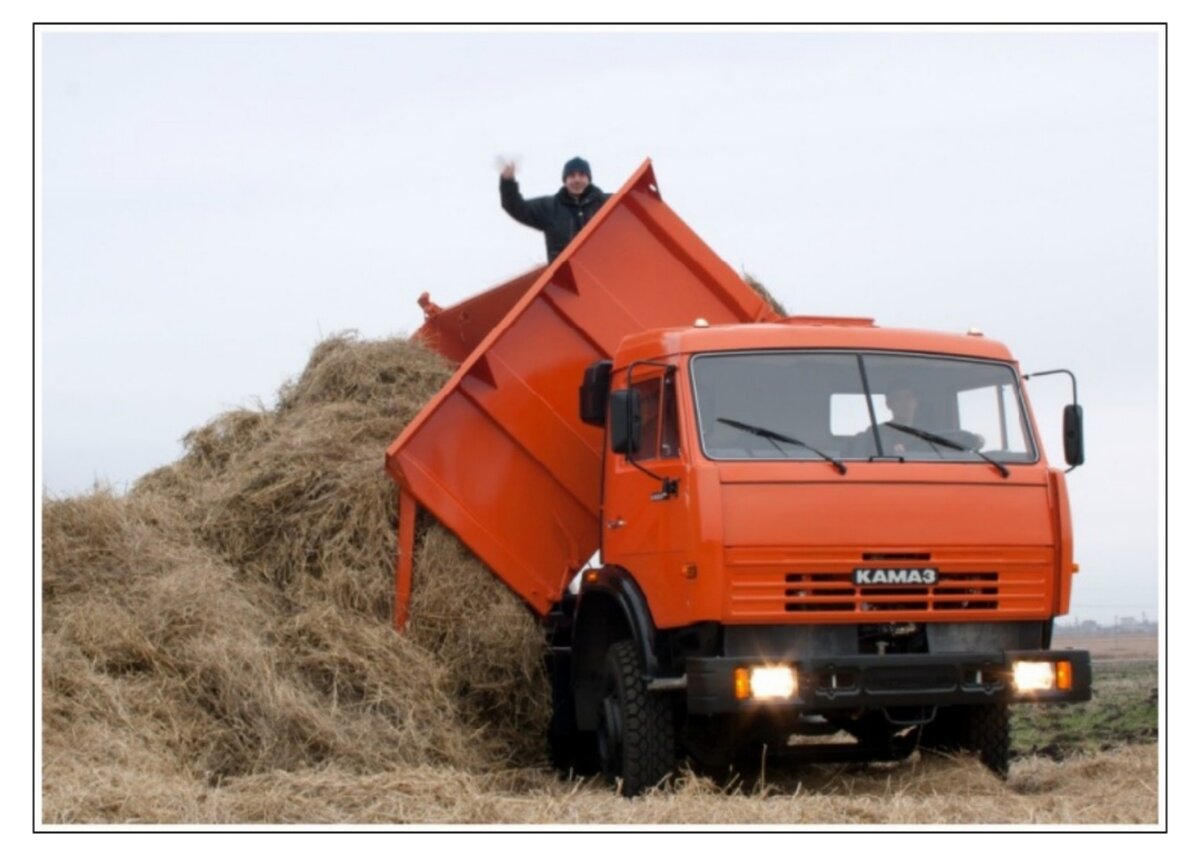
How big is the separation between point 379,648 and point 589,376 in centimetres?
213

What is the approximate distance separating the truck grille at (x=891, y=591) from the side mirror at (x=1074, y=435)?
697 mm

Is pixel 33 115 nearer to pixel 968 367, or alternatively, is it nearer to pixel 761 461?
pixel 761 461

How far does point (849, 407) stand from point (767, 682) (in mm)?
1691

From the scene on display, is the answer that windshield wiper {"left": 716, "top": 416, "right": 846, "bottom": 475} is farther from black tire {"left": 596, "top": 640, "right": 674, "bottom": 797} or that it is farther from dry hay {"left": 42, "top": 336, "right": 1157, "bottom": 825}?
dry hay {"left": 42, "top": 336, "right": 1157, "bottom": 825}

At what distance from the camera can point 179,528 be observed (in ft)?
38.1

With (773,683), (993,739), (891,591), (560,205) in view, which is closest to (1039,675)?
(891,591)

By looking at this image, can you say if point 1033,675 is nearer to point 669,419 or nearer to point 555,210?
point 669,419

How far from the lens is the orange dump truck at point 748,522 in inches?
369

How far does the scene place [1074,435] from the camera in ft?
33.4

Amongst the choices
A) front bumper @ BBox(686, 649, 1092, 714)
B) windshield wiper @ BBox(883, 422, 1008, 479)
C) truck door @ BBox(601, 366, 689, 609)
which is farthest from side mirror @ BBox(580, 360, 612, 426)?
front bumper @ BBox(686, 649, 1092, 714)

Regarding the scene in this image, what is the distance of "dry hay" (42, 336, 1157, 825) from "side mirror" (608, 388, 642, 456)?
1.73m

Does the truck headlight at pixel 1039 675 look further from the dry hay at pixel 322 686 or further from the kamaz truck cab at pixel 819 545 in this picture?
the dry hay at pixel 322 686

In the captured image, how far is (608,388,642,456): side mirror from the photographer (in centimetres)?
987

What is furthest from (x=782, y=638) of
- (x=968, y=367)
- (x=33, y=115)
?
(x=33, y=115)
